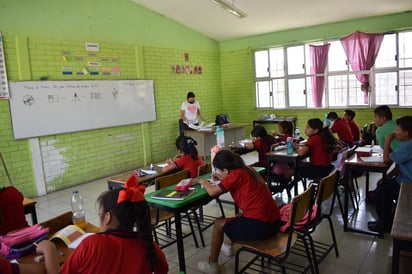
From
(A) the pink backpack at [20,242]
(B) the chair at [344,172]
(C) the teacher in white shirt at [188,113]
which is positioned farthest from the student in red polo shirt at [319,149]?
(C) the teacher in white shirt at [188,113]

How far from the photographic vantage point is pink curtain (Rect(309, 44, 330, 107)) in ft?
26.1

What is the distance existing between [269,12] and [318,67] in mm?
1830

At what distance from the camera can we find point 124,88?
6887mm

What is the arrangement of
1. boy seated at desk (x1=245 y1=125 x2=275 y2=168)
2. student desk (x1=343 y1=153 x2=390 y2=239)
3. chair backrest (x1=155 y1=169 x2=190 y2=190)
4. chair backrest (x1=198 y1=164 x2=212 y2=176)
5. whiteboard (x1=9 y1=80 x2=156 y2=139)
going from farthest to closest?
whiteboard (x1=9 y1=80 x2=156 y2=139)
boy seated at desk (x1=245 y1=125 x2=275 y2=168)
chair backrest (x1=198 y1=164 x2=212 y2=176)
student desk (x1=343 y1=153 x2=390 y2=239)
chair backrest (x1=155 y1=169 x2=190 y2=190)

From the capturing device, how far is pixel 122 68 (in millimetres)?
6852

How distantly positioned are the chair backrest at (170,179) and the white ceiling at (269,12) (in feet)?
14.8

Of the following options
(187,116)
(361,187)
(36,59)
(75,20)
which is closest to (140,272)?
(361,187)

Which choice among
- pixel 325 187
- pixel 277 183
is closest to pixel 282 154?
pixel 277 183

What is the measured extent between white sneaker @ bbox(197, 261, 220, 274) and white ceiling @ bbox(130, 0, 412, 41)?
5286mm

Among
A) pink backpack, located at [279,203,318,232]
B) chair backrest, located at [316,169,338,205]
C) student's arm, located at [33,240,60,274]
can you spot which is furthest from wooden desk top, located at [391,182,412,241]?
student's arm, located at [33,240,60,274]

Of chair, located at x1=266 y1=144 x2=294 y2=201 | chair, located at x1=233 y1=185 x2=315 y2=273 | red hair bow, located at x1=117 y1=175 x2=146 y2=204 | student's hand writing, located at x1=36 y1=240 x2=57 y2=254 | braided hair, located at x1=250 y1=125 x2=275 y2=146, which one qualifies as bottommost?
chair, located at x1=266 y1=144 x2=294 y2=201

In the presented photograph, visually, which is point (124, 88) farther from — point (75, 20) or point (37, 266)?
point (37, 266)

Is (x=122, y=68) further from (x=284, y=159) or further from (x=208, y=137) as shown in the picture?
(x=284, y=159)

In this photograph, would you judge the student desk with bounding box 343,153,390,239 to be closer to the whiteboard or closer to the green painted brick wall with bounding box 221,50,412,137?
the whiteboard
